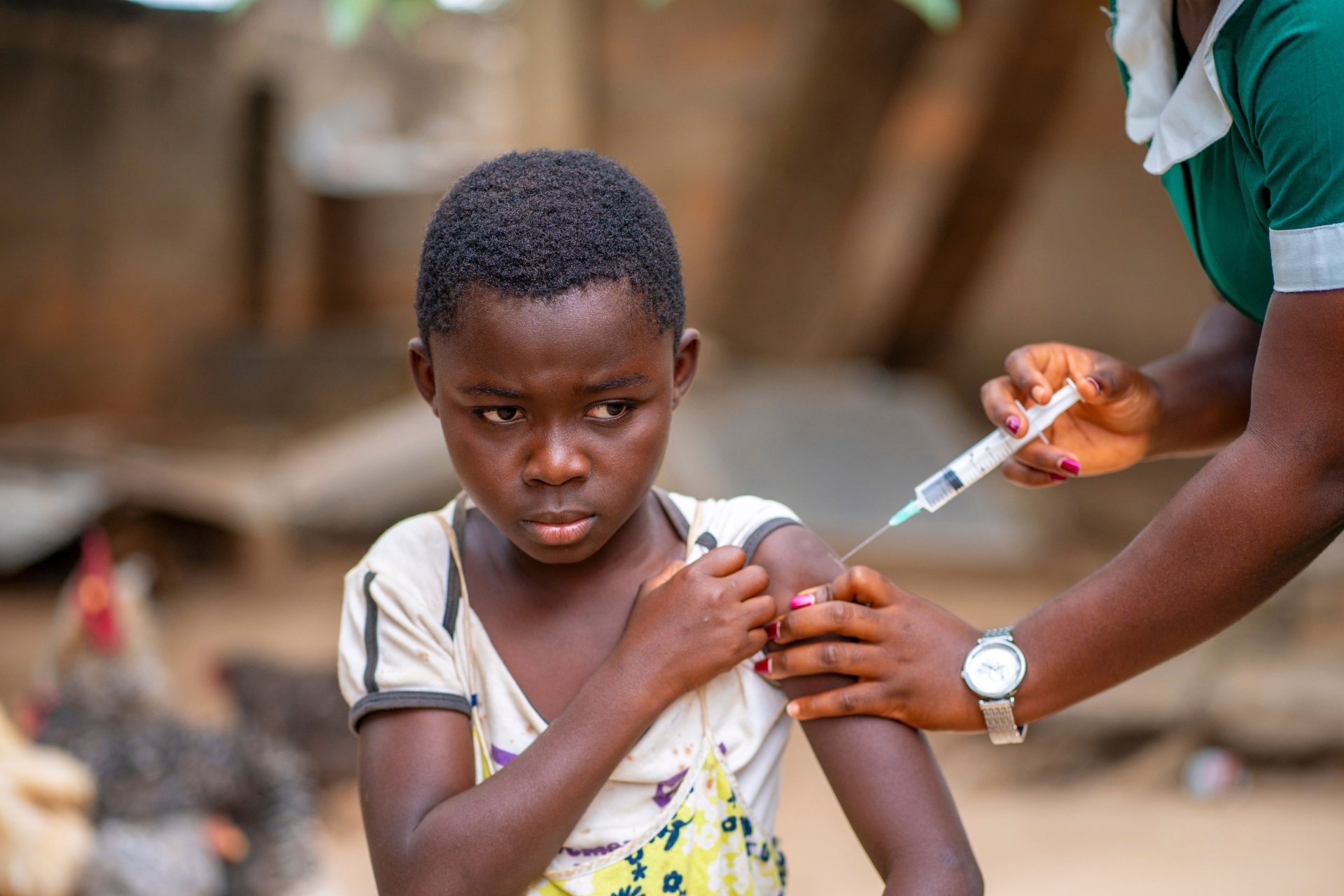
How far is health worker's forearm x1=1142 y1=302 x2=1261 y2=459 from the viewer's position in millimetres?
1631

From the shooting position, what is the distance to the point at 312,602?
18.2 ft

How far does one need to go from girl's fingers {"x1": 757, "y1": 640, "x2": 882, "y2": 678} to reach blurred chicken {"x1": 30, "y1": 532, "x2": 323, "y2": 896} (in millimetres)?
2001

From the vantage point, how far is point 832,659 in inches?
49.9

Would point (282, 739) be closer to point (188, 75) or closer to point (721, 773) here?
point (721, 773)

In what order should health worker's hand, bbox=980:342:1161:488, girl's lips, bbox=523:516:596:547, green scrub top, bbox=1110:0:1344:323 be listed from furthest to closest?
health worker's hand, bbox=980:342:1161:488
girl's lips, bbox=523:516:596:547
green scrub top, bbox=1110:0:1344:323

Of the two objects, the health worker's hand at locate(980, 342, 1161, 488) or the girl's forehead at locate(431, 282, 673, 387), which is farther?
the health worker's hand at locate(980, 342, 1161, 488)

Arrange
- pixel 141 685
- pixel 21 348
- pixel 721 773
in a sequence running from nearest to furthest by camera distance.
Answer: pixel 721 773 < pixel 141 685 < pixel 21 348

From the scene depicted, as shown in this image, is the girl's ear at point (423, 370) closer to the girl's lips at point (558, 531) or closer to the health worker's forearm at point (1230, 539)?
the girl's lips at point (558, 531)

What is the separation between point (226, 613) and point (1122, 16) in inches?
192

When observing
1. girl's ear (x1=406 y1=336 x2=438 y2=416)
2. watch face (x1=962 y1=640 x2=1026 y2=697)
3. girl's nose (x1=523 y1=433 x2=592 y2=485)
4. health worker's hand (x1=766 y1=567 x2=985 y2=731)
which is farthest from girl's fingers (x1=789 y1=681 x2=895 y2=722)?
girl's ear (x1=406 y1=336 x2=438 y2=416)

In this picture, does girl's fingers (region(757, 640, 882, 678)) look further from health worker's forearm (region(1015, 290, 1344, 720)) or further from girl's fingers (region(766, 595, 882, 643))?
health worker's forearm (region(1015, 290, 1344, 720))

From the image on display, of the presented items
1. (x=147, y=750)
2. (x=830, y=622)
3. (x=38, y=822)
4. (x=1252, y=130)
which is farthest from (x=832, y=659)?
(x=147, y=750)

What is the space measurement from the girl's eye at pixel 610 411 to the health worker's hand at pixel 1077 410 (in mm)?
444

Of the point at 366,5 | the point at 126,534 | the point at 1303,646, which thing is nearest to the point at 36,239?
the point at 126,534
